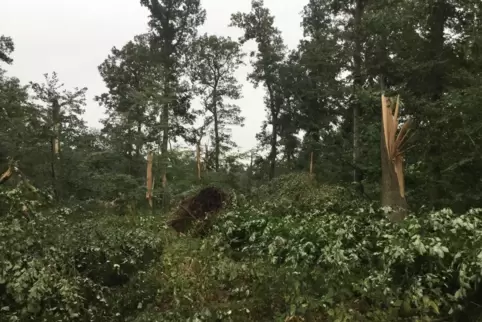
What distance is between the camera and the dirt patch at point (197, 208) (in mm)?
8237

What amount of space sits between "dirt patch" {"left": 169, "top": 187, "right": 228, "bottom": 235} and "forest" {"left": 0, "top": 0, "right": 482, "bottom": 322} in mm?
32

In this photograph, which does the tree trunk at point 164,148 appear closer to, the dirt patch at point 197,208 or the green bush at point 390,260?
the dirt patch at point 197,208

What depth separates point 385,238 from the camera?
15.8 ft

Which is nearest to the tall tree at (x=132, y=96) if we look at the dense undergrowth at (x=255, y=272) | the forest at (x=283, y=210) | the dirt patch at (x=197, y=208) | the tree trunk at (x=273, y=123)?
the forest at (x=283, y=210)

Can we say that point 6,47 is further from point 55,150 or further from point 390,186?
point 390,186

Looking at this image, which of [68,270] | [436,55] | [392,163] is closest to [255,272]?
[68,270]

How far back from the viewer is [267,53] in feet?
94.7

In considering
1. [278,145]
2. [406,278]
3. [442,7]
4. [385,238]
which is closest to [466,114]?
[442,7]

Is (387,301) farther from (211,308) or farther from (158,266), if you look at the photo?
(158,266)

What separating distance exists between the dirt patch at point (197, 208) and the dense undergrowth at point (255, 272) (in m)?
2.02

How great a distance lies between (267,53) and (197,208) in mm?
22001

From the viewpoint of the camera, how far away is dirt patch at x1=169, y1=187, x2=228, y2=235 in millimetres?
8237

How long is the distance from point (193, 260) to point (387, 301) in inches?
96.5

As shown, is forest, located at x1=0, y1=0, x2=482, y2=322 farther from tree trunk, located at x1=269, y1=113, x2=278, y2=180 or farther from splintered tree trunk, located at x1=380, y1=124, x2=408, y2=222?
tree trunk, located at x1=269, y1=113, x2=278, y2=180
